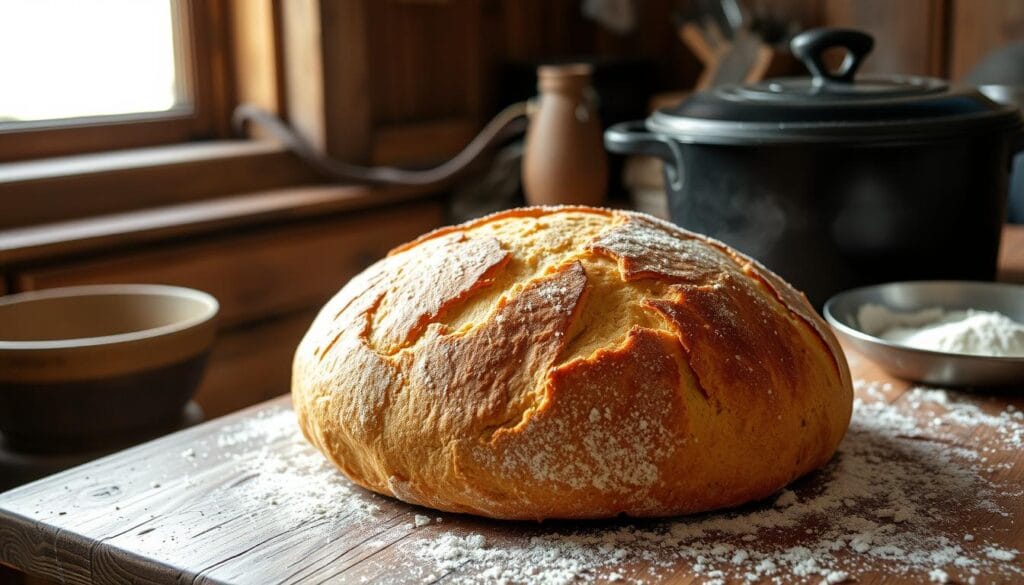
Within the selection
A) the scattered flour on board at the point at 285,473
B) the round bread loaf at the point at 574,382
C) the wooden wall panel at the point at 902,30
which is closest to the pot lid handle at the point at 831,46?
the round bread loaf at the point at 574,382

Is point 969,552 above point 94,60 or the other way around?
the other way around

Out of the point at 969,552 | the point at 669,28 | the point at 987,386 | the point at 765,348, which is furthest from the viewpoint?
the point at 669,28

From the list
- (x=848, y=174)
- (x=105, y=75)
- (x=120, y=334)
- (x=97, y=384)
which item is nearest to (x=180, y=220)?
(x=105, y=75)

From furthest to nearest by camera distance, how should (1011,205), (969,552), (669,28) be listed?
(669,28) < (1011,205) < (969,552)

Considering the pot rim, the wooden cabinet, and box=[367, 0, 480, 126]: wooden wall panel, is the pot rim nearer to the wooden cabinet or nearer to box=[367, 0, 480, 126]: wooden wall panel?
the wooden cabinet

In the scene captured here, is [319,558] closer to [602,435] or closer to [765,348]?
[602,435]

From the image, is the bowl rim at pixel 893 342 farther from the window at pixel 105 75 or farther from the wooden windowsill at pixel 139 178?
the window at pixel 105 75

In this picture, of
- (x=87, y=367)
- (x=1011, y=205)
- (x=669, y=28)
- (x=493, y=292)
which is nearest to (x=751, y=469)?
(x=493, y=292)
